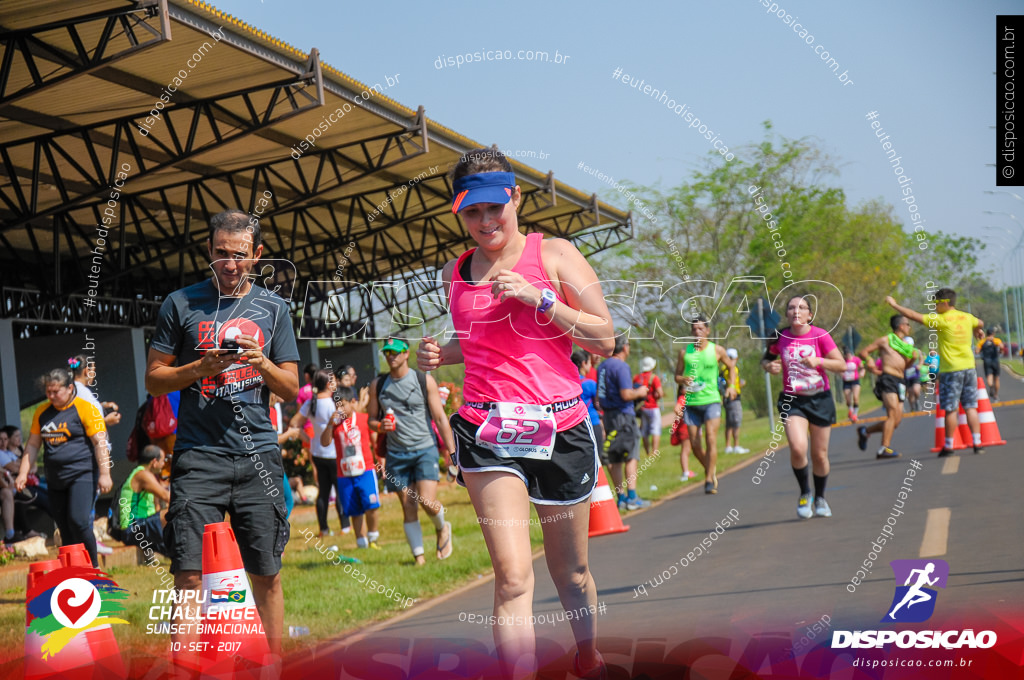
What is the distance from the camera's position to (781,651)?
14.0ft

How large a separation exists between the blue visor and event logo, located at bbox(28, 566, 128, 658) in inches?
91.7

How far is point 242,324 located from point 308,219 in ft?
62.7

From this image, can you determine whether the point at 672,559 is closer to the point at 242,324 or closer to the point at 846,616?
the point at 846,616

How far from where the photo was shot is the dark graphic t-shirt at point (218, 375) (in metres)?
4.38

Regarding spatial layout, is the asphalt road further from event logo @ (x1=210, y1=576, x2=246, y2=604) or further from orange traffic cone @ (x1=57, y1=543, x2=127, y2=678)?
orange traffic cone @ (x1=57, y1=543, x2=127, y2=678)

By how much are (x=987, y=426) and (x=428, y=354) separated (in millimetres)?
12612

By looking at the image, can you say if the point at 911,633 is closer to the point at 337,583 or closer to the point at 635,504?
the point at 337,583

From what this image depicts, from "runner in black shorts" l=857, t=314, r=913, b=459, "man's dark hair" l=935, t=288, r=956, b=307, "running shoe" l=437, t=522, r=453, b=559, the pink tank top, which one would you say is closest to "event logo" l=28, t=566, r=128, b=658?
the pink tank top

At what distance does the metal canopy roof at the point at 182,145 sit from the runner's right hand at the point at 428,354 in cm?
73

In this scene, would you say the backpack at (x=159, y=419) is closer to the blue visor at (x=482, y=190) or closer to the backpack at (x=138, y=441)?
the backpack at (x=138, y=441)

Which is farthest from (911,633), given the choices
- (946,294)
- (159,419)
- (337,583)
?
(946,294)

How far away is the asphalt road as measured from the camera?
5016 mm

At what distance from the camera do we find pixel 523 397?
373 centimetres

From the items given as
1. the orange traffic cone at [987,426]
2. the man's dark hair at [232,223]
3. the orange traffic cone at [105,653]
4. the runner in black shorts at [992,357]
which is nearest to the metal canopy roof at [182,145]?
the man's dark hair at [232,223]
